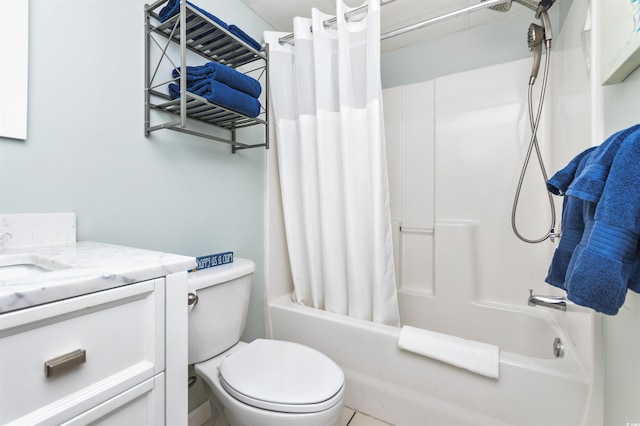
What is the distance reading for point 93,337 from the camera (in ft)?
1.63

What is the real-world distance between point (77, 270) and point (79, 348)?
0.45 ft

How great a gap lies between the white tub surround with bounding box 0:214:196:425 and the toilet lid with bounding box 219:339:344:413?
0.27 meters

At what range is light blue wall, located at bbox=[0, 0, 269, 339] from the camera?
0.81 metres

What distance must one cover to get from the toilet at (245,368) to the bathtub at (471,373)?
0.28 metres

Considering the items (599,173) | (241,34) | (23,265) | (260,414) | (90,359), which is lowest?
(260,414)

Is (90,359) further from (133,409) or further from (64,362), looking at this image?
(133,409)

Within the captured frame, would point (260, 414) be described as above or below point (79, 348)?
below

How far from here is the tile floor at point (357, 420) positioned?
125 centimetres

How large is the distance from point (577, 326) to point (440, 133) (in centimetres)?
120

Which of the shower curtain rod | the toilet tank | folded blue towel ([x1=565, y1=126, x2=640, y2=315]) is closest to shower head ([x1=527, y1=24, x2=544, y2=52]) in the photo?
the shower curtain rod

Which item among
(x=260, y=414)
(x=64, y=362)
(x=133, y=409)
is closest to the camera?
(x=64, y=362)

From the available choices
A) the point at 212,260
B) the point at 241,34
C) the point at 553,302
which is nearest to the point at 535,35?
the point at 553,302

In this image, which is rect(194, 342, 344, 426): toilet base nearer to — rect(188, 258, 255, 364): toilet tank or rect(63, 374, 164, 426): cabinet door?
rect(188, 258, 255, 364): toilet tank

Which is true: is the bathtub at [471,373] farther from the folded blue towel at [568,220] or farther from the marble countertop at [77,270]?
the marble countertop at [77,270]
